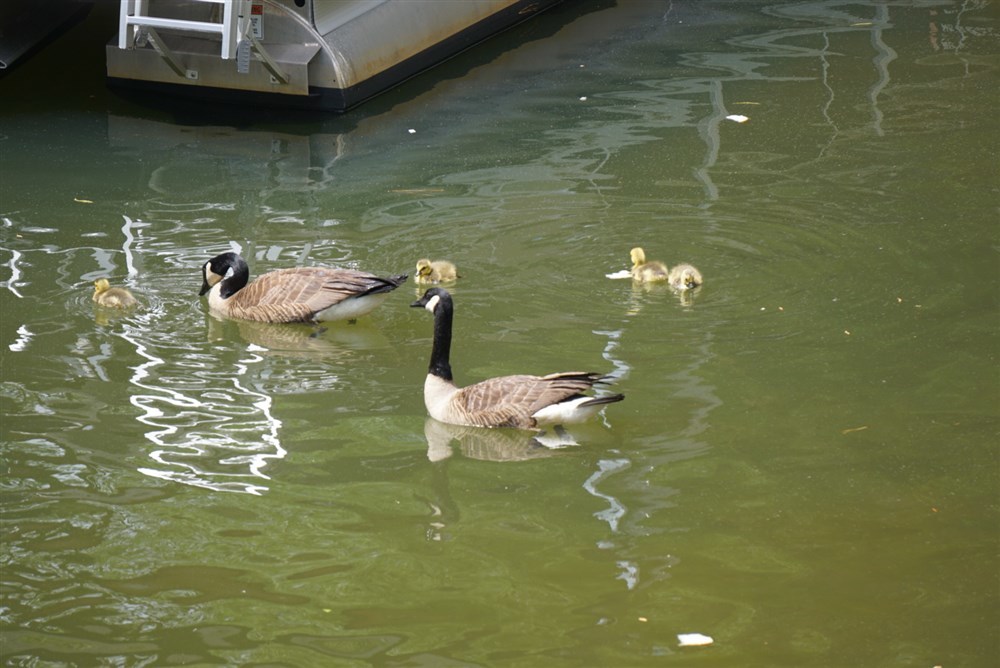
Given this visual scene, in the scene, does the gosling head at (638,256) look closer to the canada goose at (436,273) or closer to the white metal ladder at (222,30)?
the canada goose at (436,273)

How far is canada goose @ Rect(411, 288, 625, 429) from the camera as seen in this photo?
24.0ft

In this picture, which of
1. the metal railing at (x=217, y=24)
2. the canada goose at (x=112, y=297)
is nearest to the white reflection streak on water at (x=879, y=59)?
the metal railing at (x=217, y=24)

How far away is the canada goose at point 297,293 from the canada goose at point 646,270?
1508 mm

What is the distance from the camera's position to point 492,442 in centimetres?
750

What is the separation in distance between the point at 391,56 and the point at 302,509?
8.88 m

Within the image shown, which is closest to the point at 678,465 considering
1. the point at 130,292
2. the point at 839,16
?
the point at 130,292

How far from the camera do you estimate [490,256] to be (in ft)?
32.7

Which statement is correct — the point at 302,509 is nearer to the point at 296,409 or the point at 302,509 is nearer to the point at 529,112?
the point at 296,409

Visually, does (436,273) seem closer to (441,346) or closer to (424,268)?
(424,268)

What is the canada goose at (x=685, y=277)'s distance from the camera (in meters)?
9.18

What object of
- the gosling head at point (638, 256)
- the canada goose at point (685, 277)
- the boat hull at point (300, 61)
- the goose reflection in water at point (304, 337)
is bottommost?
the goose reflection in water at point (304, 337)

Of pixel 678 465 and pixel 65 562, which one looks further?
pixel 678 465

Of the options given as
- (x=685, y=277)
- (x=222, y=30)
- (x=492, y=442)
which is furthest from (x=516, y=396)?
(x=222, y=30)

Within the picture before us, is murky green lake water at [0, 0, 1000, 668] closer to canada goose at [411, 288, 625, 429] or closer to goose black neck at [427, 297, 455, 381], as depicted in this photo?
canada goose at [411, 288, 625, 429]
